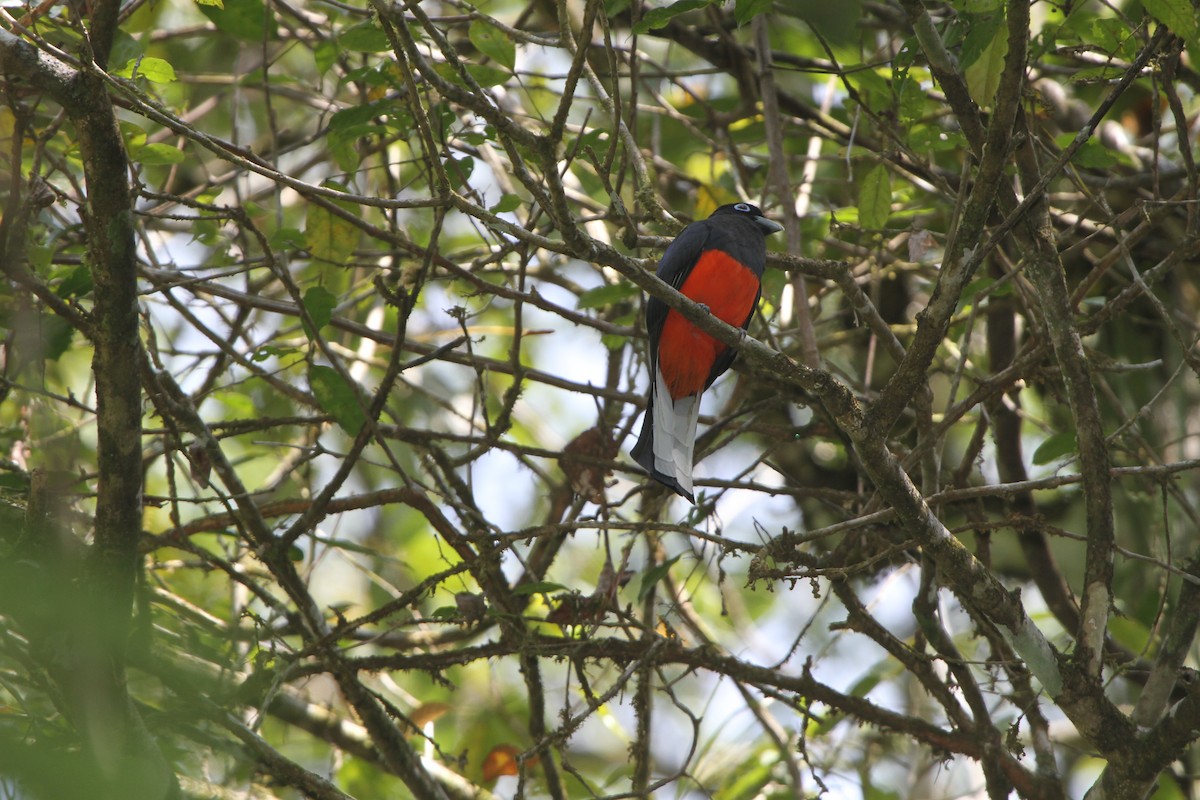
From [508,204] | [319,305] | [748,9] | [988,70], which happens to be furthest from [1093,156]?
[319,305]

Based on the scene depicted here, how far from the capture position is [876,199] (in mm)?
3742

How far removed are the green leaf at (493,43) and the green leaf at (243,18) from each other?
0.81m

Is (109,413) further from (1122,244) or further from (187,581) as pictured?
(1122,244)

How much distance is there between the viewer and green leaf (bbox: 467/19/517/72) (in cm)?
347

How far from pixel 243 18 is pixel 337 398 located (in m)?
1.48

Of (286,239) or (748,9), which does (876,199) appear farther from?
(286,239)

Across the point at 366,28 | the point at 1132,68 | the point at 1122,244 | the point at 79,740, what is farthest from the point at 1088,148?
the point at 79,740

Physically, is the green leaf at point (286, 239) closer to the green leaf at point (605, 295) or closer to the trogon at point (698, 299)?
the green leaf at point (605, 295)

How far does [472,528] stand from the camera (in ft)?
12.9

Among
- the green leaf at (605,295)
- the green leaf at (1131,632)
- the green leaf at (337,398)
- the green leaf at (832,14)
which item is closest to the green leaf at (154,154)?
the green leaf at (337,398)

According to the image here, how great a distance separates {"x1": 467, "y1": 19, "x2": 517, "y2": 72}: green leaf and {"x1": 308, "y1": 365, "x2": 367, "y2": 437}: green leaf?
1.15m

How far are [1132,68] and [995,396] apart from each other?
4.11 ft

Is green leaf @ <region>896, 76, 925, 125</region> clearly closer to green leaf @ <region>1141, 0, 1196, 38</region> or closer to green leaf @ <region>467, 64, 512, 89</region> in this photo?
green leaf @ <region>1141, 0, 1196, 38</region>

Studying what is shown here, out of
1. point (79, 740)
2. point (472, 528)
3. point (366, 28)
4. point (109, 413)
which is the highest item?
point (366, 28)
